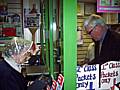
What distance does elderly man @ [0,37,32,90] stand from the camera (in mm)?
2770

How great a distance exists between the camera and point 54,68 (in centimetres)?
328

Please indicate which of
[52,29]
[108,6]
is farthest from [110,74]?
[52,29]

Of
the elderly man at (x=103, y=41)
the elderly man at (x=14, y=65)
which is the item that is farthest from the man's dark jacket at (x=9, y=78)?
the elderly man at (x=103, y=41)

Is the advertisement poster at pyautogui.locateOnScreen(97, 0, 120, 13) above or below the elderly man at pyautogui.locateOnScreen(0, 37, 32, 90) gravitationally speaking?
above

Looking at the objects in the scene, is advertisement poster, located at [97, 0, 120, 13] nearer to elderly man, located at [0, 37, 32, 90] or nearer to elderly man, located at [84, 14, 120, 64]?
elderly man, located at [84, 14, 120, 64]

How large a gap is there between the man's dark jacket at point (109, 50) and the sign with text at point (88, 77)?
0.09m

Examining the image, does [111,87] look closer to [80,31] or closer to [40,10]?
[80,31]

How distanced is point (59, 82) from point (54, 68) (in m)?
0.47

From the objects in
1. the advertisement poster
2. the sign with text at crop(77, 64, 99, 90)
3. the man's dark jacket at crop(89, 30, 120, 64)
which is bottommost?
the sign with text at crop(77, 64, 99, 90)

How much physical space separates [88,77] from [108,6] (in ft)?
2.42

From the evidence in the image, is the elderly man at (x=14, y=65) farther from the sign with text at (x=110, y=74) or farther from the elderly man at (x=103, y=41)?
the sign with text at (x=110, y=74)

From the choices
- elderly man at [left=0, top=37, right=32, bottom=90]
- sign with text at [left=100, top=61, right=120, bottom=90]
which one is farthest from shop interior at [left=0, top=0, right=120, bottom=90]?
elderly man at [left=0, top=37, right=32, bottom=90]

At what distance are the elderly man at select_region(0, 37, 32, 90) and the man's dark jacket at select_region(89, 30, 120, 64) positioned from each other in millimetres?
734

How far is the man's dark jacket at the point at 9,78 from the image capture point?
2.76 m
